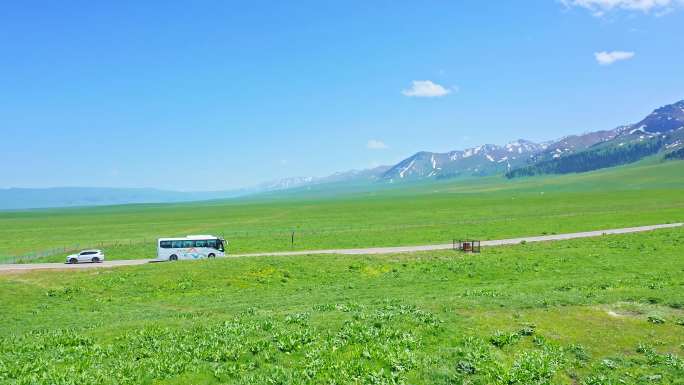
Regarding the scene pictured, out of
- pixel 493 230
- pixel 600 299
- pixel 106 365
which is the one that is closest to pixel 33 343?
pixel 106 365

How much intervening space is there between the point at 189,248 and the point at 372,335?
45403mm

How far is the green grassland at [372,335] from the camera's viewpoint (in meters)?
14.3

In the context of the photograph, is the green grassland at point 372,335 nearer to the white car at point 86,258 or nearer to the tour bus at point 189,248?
the tour bus at point 189,248

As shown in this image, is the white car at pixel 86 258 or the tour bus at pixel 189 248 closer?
the tour bus at pixel 189 248

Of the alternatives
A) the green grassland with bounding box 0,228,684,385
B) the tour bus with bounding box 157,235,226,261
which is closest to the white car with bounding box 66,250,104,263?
the tour bus with bounding box 157,235,226,261

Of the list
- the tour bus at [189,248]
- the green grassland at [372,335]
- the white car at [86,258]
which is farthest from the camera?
the white car at [86,258]

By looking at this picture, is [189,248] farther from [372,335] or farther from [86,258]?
[372,335]

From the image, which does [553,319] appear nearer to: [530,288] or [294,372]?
[530,288]

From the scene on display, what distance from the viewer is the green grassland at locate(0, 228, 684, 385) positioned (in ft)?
47.0

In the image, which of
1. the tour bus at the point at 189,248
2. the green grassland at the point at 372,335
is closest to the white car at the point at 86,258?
the tour bus at the point at 189,248

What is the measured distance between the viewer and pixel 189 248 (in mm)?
57562

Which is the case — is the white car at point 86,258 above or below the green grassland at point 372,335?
below

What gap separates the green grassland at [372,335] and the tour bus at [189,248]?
2189cm

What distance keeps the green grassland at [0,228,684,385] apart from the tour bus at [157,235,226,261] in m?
21.9
